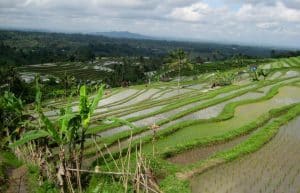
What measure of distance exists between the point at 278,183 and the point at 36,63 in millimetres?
119193

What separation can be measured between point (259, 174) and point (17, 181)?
8199 mm

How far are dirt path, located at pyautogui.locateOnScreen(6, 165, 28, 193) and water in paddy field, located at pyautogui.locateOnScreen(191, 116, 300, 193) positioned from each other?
5584 mm

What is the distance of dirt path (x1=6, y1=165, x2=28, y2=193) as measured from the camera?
13.0 meters

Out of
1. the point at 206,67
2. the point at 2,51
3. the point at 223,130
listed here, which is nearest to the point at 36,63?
the point at 2,51

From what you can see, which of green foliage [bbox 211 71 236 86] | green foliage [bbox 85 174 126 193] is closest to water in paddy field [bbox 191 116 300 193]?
green foliage [bbox 85 174 126 193]

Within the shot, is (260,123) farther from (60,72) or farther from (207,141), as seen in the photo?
(60,72)

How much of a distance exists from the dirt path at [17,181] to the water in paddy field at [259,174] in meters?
5.58

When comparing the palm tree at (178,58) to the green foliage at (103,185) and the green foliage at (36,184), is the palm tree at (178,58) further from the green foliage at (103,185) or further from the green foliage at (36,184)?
the green foliage at (103,185)

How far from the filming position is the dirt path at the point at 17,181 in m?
13.0

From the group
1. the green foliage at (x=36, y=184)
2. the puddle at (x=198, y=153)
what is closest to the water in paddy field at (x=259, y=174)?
the puddle at (x=198, y=153)

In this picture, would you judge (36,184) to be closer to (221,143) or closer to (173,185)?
(173,185)

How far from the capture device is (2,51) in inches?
4951

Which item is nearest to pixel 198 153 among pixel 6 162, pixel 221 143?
pixel 221 143

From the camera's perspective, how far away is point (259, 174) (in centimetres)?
1341
